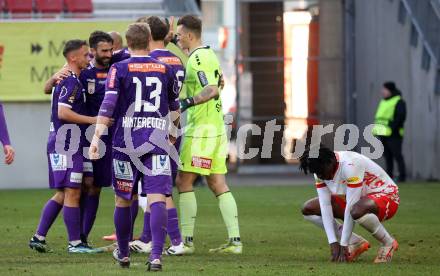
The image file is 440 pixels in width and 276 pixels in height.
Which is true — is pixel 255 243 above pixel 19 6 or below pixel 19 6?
below

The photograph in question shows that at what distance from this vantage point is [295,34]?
28266mm

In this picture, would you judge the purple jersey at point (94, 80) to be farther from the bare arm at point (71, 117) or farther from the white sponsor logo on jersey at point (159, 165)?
the white sponsor logo on jersey at point (159, 165)

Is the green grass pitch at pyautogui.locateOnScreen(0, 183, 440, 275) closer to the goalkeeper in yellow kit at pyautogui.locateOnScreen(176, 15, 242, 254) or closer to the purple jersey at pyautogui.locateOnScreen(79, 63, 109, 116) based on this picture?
the goalkeeper in yellow kit at pyautogui.locateOnScreen(176, 15, 242, 254)

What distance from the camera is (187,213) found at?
11438 mm

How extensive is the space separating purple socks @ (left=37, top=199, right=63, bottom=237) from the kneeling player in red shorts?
2.67 meters

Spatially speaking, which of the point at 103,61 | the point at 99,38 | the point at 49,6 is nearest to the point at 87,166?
the point at 103,61

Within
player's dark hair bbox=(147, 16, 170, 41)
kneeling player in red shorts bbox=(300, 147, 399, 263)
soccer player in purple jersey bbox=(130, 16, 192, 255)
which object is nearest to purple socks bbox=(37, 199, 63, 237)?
soccer player in purple jersey bbox=(130, 16, 192, 255)

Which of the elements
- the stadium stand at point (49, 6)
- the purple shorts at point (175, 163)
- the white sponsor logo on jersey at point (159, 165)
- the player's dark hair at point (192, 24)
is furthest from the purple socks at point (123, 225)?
the stadium stand at point (49, 6)

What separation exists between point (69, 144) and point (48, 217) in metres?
0.77

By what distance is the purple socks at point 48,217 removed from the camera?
1134cm

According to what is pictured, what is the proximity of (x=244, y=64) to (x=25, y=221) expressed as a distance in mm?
14444

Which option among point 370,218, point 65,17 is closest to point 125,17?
point 65,17

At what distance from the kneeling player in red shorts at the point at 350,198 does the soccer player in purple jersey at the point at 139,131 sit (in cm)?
139

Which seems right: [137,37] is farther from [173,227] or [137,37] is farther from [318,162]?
[173,227]
